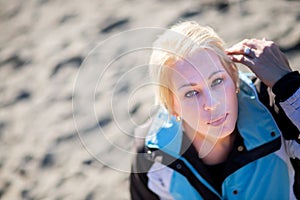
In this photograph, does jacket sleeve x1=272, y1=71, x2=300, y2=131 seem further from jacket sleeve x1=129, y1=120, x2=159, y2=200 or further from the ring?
jacket sleeve x1=129, y1=120, x2=159, y2=200

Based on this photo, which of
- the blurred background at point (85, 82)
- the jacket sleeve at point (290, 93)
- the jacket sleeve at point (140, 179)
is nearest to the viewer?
the jacket sleeve at point (290, 93)

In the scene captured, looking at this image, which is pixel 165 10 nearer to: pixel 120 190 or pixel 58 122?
pixel 58 122

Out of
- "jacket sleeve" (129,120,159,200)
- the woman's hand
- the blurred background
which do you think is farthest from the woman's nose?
the blurred background

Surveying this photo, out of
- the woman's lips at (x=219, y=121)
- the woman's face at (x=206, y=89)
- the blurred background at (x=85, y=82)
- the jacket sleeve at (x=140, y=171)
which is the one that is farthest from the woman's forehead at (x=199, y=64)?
the blurred background at (x=85, y=82)

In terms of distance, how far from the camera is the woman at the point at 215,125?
1.58 metres

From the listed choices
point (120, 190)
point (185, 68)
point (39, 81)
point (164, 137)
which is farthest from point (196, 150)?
point (39, 81)

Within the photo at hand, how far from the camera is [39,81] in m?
3.19

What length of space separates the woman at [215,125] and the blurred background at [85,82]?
484mm

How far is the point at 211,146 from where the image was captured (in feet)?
5.63

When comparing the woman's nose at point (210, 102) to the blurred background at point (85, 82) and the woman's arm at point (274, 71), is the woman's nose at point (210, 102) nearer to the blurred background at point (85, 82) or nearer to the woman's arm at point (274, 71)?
the woman's arm at point (274, 71)

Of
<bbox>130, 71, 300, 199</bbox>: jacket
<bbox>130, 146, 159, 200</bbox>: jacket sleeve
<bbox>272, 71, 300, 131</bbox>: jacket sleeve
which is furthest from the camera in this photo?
<bbox>130, 146, 159, 200</bbox>: jacket sleeve

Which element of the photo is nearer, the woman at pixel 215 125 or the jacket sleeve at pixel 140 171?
the woman at pixel 215 125

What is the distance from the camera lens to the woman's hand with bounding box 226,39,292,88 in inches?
62.4

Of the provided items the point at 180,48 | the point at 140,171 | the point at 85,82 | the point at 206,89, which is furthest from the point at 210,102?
the point at 85,82
